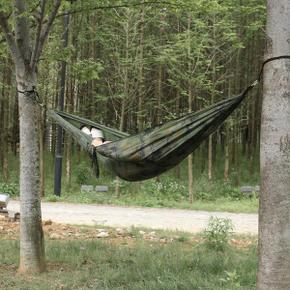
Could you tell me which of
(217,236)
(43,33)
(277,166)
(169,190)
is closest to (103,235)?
(217,236)

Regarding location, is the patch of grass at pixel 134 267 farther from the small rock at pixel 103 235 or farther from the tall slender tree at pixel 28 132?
the small rock at pixel 103 235

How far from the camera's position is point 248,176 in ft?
61.9

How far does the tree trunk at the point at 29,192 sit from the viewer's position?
5555 mm

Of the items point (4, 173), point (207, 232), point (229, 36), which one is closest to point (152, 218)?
point (207, 232)

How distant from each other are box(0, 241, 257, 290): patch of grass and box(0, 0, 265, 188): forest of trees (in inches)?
191

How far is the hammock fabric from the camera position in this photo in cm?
416

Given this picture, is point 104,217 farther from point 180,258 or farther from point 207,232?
point 180,258

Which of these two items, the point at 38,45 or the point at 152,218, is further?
the point at 152,218

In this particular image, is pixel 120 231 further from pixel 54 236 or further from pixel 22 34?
pixel 22 34

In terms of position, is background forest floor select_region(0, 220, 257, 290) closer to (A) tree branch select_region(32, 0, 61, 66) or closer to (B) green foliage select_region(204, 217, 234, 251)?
(B) green foliage select_region(204, 217, 234, 251)

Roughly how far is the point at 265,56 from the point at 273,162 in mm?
689

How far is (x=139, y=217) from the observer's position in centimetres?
1086

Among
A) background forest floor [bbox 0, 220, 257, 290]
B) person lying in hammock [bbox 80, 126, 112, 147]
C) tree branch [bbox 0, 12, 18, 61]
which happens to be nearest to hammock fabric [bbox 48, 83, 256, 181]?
person lying in hammock [bbox 80, 126, 112, 147]

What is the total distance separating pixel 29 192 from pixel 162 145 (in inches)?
76.9
